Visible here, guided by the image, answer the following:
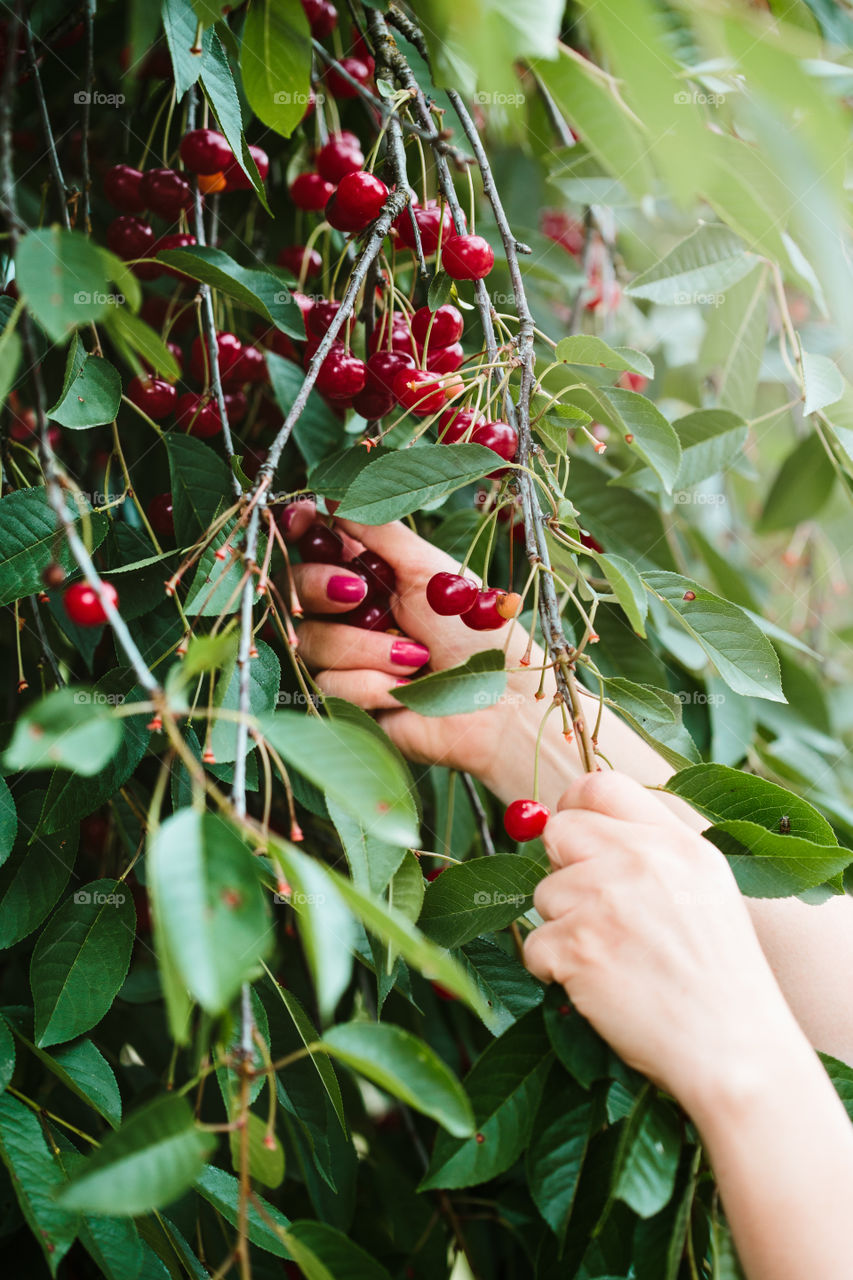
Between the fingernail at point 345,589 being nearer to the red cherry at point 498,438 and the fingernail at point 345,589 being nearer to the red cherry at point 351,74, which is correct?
the red cherry at point 498,438

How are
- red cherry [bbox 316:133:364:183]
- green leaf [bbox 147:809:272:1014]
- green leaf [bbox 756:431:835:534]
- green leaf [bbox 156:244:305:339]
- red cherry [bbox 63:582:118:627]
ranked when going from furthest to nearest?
green leaf [bbox 756:431:835:534], red cherry [bbox 316:133:364:183], green leaf [bbox 156:244:305:339], red cherry [bbox 63:582:118:627], green leaf [bbox 147:809:272:1014]

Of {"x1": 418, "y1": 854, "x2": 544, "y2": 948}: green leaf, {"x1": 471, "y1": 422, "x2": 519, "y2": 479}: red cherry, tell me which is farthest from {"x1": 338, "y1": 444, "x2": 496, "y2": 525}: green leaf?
{"x1": 418, "y1": 854, "x2": 544, "y2": 948}: green leaf

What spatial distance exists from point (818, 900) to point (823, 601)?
6.16ft

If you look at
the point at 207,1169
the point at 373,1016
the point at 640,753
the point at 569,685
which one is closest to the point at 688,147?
the point at 569,685

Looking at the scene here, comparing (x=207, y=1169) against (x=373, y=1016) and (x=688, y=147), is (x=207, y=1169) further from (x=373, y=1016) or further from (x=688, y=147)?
(x=688, y=147)

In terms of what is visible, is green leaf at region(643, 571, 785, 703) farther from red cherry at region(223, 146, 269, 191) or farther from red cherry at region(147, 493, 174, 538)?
red cherry at region(223, 146, 269, 191)

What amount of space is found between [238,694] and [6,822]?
0.79 ft

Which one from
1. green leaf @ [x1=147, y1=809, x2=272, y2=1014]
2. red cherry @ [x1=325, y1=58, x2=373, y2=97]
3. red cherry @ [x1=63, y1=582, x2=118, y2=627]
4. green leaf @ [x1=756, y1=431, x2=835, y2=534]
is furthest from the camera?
green leaf @ [x1=756, y1=431, x2=835, y2=534]

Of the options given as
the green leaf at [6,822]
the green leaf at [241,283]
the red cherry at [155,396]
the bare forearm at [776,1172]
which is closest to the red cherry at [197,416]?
the red cherry at [155,396]

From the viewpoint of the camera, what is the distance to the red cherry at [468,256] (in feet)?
2.82

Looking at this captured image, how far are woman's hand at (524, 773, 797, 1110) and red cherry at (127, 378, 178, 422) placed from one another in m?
0.67

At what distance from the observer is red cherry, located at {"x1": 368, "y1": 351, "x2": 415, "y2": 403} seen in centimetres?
95

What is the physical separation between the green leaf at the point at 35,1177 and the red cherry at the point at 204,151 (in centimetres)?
91

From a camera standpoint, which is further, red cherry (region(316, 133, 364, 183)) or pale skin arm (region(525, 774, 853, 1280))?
red cherry (region(316, 133, 364, 183))
